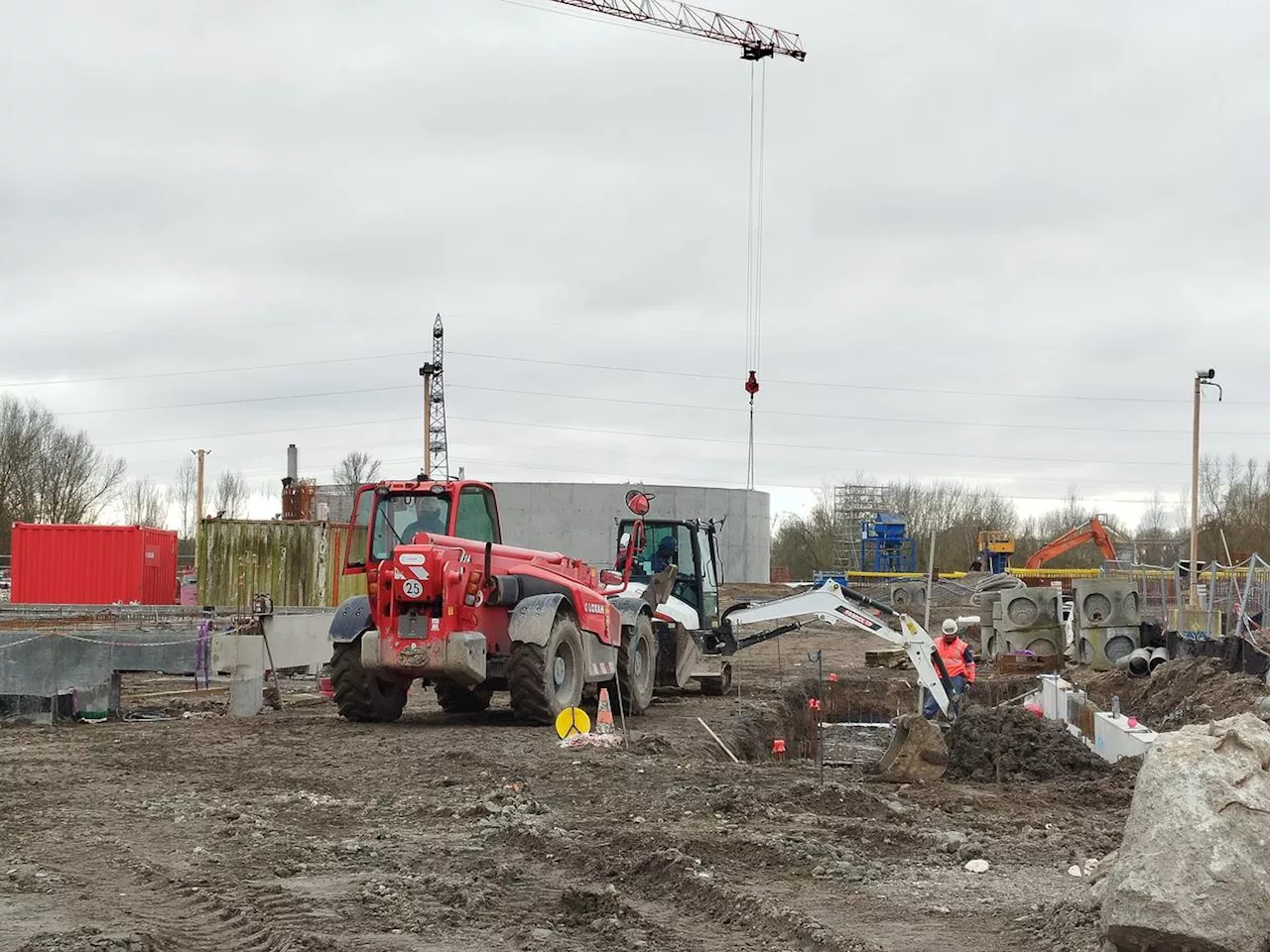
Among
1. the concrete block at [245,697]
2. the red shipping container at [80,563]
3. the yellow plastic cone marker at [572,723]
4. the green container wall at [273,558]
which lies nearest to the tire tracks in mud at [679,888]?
the yellow plastic cone marker at [572,723]

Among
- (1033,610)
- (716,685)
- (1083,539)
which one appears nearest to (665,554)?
(716,685)

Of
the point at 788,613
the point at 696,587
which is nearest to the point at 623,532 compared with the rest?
the point at 696,587

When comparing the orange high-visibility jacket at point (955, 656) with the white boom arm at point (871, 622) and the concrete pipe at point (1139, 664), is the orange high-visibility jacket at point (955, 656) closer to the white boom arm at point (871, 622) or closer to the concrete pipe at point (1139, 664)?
the white boom arm at point (871, 622)

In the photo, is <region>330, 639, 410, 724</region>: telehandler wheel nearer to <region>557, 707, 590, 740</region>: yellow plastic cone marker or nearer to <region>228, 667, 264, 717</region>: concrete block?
<region>228, 667, 264, 717</region>: concrete block

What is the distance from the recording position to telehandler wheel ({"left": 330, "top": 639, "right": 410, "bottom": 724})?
46.9 feet

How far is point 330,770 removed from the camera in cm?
1123

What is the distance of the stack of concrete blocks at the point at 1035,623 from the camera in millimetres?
25969

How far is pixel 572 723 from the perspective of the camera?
12.9m

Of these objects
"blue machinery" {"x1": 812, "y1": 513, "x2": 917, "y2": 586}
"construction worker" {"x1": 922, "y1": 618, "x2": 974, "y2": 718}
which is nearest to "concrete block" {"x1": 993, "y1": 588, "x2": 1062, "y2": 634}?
"construction worker" {"x1": 922, "y1": 618, "x2": 974, "y2": 718}

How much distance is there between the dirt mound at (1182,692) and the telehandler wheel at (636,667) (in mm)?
5855

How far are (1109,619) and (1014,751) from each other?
478 inches

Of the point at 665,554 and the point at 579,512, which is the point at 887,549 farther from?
the point at 665,554

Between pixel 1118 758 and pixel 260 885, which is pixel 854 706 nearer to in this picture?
pixel 1118 758

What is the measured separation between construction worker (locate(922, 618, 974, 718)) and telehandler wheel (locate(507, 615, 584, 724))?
409 cm
